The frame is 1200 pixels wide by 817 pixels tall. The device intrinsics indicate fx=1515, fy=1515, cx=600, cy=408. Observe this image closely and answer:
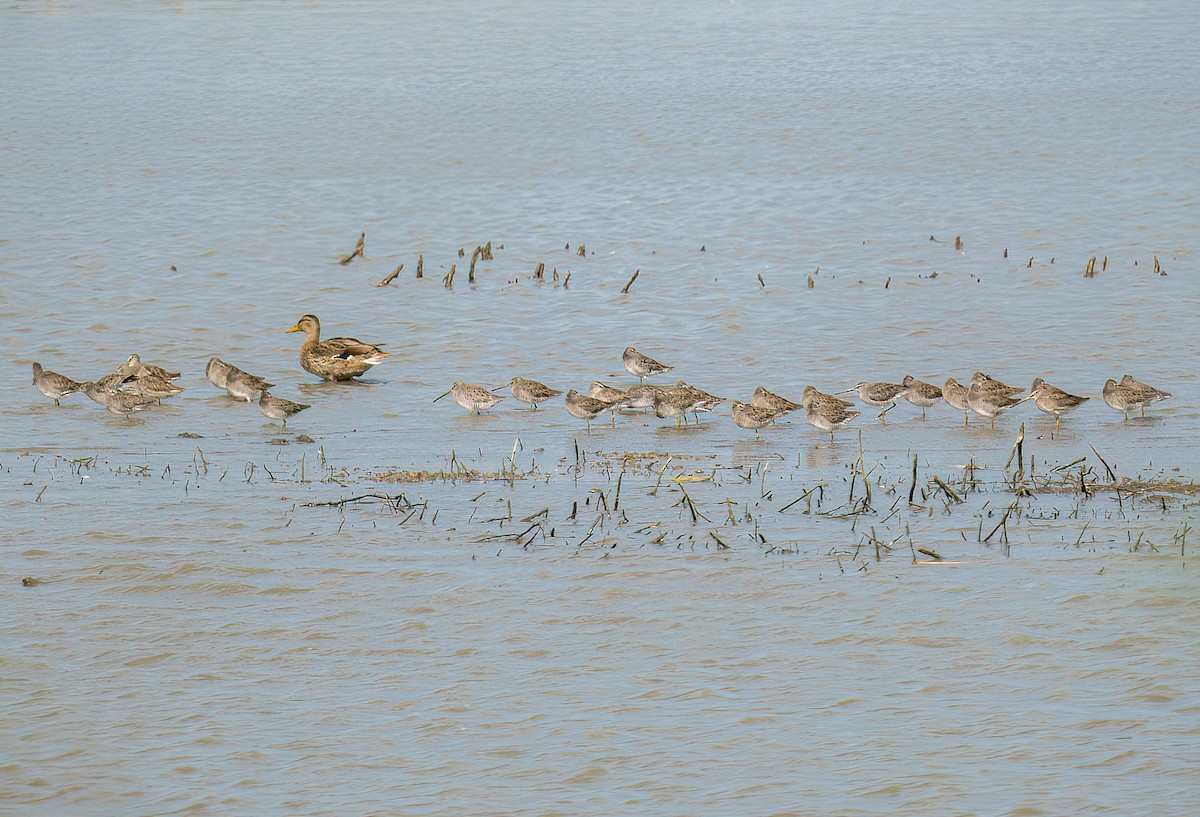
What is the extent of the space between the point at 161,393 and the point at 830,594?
26.3ft

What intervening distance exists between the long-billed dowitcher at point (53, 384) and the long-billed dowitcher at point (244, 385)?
144cm

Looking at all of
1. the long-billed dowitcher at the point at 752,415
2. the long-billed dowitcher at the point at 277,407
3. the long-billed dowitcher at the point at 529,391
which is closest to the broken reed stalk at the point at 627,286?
the long-billed dowitcher at the point at 529,391

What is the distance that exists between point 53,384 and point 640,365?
5747 mm

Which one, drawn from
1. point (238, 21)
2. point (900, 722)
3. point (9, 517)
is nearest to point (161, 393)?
point (9, 517)

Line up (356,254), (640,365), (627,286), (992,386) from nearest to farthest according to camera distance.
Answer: (992,386) → (640,365) → (627,286) → (356,254)

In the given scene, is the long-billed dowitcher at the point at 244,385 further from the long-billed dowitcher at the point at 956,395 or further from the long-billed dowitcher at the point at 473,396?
the long-billed dowitcher at the point at 956,395

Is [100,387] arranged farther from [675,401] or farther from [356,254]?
A: [356,254]

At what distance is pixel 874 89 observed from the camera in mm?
35344

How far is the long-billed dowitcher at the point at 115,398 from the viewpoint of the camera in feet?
46.4

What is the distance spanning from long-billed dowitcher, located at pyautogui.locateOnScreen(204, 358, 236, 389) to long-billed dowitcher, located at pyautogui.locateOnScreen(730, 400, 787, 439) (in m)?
5.19

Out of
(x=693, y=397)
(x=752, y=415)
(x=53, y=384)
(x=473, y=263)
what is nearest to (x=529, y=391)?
(x=693, y=397)

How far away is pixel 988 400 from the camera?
1349 centimetres

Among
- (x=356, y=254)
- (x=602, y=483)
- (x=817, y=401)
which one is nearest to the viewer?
(x=602, y=483)

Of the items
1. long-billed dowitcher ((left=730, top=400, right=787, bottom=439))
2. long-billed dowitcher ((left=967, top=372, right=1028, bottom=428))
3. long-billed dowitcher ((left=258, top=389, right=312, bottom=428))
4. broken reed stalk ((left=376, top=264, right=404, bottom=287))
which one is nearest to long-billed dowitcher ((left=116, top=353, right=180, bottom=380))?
long-billed dowitcher ((left=258, top=389, right=312, bottom=428))
